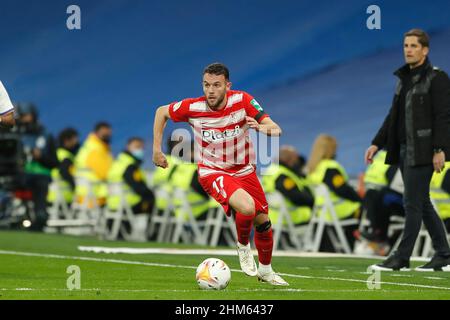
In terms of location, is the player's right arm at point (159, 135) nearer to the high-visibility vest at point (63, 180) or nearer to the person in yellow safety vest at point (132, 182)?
the person in yellow safety vest at point (132, 182)

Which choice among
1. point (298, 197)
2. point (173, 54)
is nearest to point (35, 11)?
point (173, 54)

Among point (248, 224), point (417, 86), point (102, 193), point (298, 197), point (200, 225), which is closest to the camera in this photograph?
point (248, 224)

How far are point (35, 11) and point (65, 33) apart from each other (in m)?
0.87

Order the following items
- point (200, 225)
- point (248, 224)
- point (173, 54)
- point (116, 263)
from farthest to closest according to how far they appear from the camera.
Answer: point (173, 54) < point (200, 225) < point (116, 263) < point (248, 224)

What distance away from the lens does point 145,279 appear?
33.9ft

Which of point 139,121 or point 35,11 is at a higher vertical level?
point 35,11

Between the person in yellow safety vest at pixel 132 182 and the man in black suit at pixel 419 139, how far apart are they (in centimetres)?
942

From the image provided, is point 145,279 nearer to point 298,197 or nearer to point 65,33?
point 298,197

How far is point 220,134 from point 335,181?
23.1 feet

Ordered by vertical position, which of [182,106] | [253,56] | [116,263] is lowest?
[116,263]

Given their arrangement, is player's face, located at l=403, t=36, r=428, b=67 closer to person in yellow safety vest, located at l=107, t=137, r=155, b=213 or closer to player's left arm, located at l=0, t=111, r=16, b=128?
player's left arm, located at l=0, t=111, r=16, b=128

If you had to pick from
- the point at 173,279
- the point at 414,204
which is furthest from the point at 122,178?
the point at 173,279

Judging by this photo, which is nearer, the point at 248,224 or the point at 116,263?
the point at 248,224
